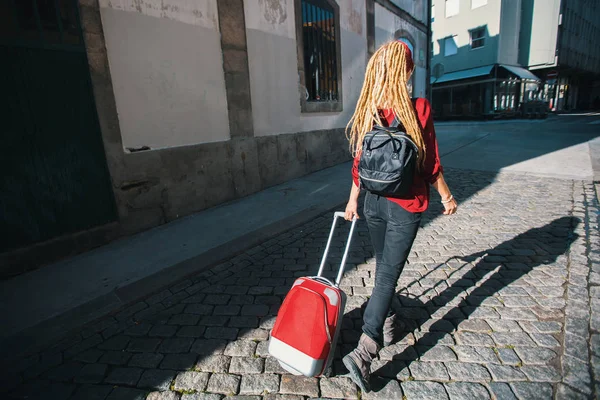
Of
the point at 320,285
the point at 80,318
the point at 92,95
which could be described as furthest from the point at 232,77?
the point at 320,285

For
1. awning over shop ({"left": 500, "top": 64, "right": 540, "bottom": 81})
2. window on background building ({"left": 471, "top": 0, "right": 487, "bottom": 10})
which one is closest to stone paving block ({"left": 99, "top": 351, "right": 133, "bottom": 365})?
awning over shop ({"left": 500, "top": 64, "right": 540, "bottom": 81})

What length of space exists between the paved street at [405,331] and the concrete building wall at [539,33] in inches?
1181

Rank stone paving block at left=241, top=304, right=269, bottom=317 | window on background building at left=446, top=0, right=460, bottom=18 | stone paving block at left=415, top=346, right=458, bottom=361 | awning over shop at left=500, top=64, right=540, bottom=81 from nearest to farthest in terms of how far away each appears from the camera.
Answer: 1. stone paving block at left=415, top=346, right=458, bottom=361
2. stone paving block at left=241, top=304, right=269, bottom=317
3. awning over shop at left=500, top=64, right=540, bottom=81
4. window on background building at left=446, top=0, right=460, bottom=18

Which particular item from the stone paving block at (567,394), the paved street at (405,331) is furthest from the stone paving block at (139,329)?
the stone paving block at (567,394)

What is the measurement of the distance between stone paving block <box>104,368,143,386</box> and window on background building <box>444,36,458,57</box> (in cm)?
3105

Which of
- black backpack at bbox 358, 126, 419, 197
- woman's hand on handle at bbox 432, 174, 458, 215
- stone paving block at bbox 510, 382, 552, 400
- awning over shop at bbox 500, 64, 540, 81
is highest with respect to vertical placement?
awning over shop at bbox 500, 64, 540, 81

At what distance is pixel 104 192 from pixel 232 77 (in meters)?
2.88

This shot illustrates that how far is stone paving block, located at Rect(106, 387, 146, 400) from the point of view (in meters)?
2.01

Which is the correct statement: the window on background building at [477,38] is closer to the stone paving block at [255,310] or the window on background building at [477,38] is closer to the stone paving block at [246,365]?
the stone paving block at [255,310]

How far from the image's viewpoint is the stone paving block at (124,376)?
2135mm

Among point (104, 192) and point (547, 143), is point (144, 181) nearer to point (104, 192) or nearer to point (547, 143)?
point (104, 192)

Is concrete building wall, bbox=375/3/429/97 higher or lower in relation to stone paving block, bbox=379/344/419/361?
higher

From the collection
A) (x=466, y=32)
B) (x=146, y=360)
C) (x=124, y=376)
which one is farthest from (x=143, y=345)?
(x=466, y=32)

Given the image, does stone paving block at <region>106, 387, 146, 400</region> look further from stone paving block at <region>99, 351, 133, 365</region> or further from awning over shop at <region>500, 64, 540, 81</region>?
awning over shop at <region>500, 64, 540, 81</region>
